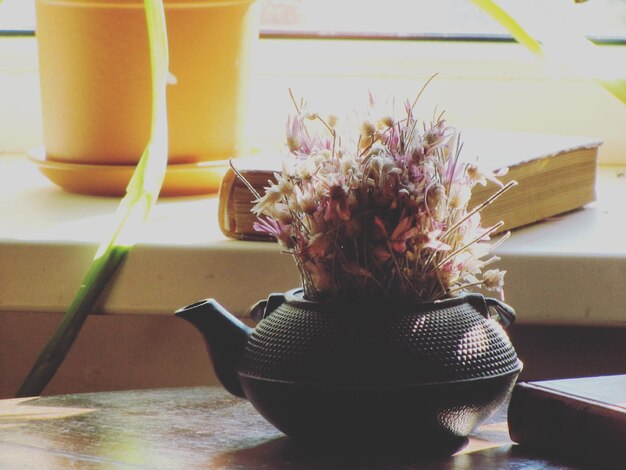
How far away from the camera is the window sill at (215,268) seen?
89 cm

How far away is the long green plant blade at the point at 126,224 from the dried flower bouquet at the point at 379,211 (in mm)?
290

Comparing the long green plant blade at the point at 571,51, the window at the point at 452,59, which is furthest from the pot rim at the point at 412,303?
the window at the point at 452,59

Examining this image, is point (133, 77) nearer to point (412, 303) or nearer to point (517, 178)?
point (517, 178)

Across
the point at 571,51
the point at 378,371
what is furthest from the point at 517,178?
the point at 378,371

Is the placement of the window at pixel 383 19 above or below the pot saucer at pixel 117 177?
above

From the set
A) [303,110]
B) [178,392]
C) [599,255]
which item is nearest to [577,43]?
[599,255]

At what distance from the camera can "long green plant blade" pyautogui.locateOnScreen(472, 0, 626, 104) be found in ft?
2.49

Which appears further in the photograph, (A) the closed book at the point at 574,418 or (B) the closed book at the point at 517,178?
(B) the closed book at the point at 517,178

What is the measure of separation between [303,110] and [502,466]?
0.73ft

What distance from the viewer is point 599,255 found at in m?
0.88

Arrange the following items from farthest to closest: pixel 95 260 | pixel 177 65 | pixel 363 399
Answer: pixel 177 65, pixel 95 260, pixel 363 399

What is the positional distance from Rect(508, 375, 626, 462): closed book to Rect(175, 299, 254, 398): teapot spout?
160mm

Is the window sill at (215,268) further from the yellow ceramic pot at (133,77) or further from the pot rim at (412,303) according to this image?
the pot rim at (412,303)

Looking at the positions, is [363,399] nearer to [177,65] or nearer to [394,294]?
[394,294]
